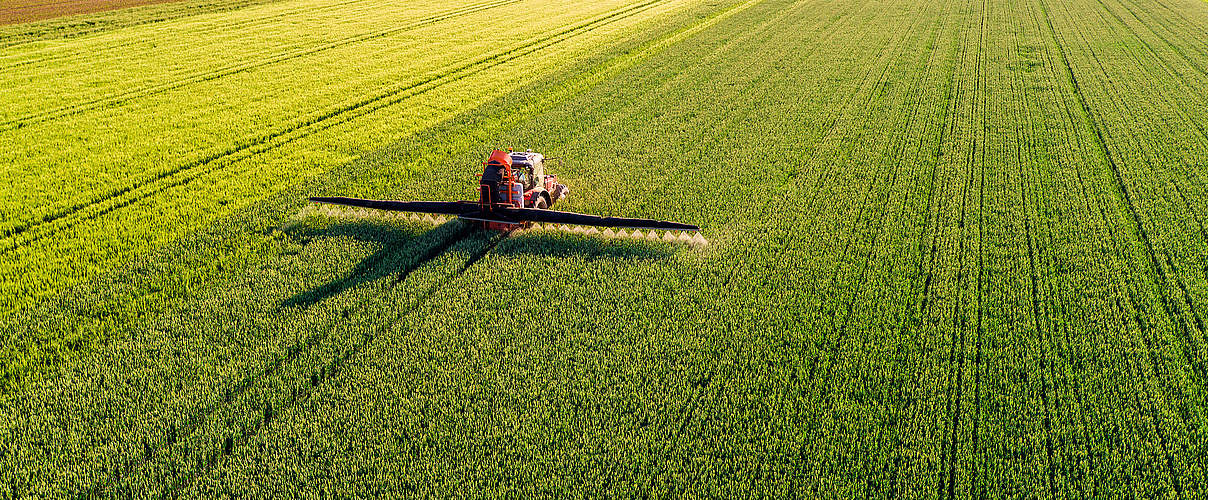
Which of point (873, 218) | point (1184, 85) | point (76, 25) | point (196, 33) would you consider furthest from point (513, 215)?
point (76, 25)

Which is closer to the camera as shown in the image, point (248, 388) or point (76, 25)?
point (248, 388)

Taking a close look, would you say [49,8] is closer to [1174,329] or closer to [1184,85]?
[1174,329]

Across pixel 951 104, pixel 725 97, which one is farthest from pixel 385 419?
pixel 951 104

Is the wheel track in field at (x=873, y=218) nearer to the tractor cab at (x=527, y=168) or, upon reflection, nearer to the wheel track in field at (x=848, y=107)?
the wheel track in field at (x=848, y=107)

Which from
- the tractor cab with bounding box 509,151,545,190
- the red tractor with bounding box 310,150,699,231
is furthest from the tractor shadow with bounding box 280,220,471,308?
the tractor cab with bounding box 509,151,545,190

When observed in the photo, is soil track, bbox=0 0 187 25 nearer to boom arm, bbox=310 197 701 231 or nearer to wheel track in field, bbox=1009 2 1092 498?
boom arm, bbox=310 197 701 231

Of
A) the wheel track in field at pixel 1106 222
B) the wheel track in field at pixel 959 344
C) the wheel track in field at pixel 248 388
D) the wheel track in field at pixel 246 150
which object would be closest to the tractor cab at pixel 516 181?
the wheel track in field at pixel 248 388
